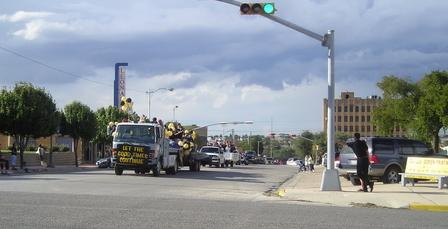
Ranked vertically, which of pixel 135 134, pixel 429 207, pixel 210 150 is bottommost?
pixel 429 207

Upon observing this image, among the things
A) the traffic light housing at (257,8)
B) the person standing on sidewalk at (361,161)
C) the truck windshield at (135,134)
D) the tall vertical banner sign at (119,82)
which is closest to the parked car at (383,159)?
the person standing on sidewalk at (361,161)

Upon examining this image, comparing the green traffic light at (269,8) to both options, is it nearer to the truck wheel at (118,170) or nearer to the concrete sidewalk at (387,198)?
the concrete sidewalk at (387,198)

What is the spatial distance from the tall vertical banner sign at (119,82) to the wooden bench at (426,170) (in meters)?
50.2

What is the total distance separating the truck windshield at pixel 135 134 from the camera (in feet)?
89.7

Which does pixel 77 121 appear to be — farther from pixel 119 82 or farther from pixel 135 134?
pixel 135 134

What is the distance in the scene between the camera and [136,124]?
Result: 90.0ft

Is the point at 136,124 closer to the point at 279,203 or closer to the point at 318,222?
the point at 279,203

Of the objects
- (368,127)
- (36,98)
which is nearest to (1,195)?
(36,98)

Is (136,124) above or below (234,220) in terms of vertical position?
above

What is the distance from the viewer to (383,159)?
23906 mm

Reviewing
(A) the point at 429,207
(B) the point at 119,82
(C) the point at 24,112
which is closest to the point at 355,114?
(B) the point at 119,82

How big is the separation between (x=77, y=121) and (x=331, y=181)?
39.9 m

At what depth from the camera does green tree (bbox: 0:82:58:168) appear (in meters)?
44.1

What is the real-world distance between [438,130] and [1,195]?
3882 centimetres
